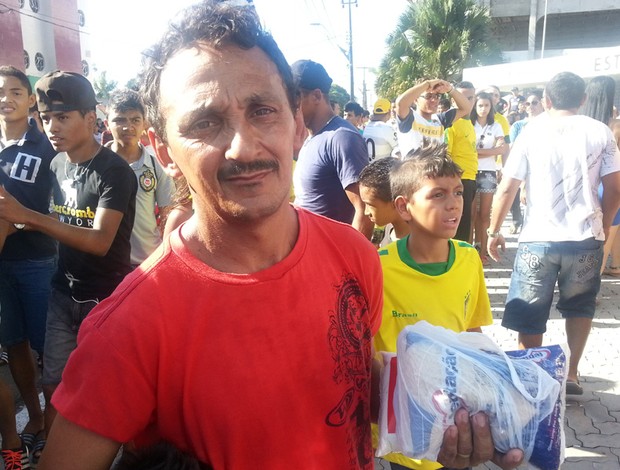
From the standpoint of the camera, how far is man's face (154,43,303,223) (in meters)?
1.18

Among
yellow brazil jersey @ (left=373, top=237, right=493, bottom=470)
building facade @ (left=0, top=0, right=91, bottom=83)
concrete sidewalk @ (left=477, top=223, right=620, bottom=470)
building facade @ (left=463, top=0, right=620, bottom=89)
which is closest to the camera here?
yellow brazil jersey @ (left=373, top=237, right=493, bottom=470)

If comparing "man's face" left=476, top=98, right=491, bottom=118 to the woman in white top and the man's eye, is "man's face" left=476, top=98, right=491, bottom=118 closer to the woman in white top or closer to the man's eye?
the woman in white top

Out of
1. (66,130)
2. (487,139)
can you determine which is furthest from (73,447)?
(487,139)

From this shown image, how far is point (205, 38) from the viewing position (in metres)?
1.21

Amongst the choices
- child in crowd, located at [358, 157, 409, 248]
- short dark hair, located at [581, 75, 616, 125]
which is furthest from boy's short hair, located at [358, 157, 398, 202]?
short dark hair, located at [581, 75, 616, 125]

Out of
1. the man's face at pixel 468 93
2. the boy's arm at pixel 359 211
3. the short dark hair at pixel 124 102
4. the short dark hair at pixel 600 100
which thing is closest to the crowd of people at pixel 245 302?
the boy's arm at pixel 359 211

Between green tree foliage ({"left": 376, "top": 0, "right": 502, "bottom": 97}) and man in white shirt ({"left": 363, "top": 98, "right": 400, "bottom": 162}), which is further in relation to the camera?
green tree foliage ({"left": 376, "top": 0, "right": 502, "bottom": 97})

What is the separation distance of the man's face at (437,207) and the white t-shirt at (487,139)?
5.03 m

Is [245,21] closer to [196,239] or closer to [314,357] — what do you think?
[196,239]

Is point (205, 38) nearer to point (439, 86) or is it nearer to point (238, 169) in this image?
point (238, 169)

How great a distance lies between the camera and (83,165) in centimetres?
284

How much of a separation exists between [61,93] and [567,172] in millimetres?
3185

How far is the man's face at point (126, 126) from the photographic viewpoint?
4.06 m

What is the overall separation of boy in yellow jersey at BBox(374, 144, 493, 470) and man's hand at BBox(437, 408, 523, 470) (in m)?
0.82
